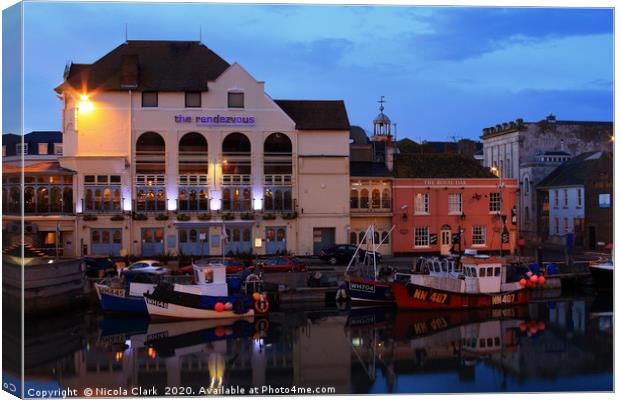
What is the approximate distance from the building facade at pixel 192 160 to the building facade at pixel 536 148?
21.9 meters

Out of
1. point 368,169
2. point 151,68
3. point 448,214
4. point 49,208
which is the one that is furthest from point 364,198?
point 49,208

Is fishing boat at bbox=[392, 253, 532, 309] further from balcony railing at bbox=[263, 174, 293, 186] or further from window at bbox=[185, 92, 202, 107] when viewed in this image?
window at bbox=[185, 92, 202, 107]

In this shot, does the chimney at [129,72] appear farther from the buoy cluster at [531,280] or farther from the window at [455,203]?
the buoy cluster at [531,280]

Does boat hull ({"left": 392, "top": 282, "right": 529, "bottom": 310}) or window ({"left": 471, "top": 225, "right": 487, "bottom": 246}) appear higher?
window ({"left": 471, "top": 225, "right": 487, "bottom": 246})

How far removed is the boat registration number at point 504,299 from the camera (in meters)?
37.5

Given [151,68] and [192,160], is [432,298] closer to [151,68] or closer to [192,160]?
[192,160]

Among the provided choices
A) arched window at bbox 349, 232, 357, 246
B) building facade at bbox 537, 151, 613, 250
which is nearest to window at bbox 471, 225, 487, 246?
building facade at bbox 537, 151, 613, 250

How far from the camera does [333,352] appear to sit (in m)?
27.0

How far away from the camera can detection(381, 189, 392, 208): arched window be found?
49.0 m

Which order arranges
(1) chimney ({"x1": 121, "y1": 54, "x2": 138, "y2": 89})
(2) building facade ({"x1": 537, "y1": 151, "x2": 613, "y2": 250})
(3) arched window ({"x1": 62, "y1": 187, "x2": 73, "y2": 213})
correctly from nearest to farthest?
1. (3) arched window ({"x1": 62, "y1": 187, "x2": 73, "y2": 213})
2. (1) chimney ({"x1": 121, "y1": 54, "x2": 138, "y2": 89})
3. (2) building facade ({"x1": 537, "y1": 151, "x2": 613, "y2": 250})

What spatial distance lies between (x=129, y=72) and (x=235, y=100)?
22.4 ft

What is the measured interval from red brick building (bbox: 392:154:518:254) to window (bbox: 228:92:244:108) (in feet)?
38.5

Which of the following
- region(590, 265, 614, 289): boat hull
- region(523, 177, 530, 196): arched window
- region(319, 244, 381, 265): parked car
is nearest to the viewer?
region(590, 265, 614, 289): boat hull

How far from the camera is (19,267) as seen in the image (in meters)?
17.8
